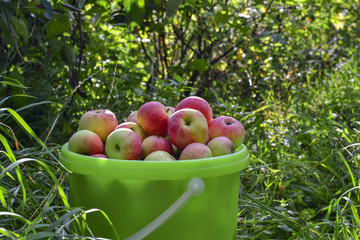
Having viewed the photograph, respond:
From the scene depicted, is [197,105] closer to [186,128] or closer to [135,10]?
[186,128]

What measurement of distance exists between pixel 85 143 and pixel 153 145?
23 centimetres

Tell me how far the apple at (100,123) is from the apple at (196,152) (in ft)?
1.04

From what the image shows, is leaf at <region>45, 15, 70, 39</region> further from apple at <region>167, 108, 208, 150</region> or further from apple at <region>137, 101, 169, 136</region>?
apple at <region>167, 108, 208, 150</region>

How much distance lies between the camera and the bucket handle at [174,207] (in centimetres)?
127

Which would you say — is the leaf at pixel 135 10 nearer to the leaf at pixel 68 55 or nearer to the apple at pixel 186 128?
the leaf at pixel 68 55

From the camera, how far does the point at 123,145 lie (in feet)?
4.88

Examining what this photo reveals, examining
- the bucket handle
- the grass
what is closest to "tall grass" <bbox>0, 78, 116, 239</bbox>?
the grass

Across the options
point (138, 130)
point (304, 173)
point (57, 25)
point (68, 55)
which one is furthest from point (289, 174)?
point (57, 25)

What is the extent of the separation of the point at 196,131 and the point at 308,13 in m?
2.43

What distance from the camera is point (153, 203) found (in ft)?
4.55

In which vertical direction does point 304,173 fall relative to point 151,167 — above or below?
below

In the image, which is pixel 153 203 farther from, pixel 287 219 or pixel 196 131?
pixel 287 219

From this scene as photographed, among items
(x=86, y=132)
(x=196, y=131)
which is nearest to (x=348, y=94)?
(x=196, y=131)

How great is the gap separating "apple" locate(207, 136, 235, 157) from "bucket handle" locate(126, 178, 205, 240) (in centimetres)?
21
